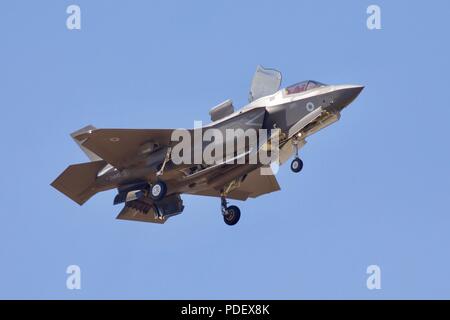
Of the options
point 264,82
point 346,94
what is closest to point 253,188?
point 264,82

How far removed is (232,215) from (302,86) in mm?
5805

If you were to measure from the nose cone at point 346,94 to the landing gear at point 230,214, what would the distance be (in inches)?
242

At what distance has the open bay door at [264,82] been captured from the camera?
41750 mm

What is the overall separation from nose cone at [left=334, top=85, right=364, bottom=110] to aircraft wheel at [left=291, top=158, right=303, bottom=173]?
2.43 m

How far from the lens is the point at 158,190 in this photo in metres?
41.3

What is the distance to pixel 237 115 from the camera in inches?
1608

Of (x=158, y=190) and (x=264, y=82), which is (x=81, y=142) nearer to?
(x=158, y=190)

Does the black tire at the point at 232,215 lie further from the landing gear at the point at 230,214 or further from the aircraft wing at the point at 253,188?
the aircraft wing at the point at 253,188

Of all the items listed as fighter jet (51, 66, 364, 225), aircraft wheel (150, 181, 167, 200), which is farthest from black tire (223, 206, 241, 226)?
aircraft wheel (150, 181, 167, 200)

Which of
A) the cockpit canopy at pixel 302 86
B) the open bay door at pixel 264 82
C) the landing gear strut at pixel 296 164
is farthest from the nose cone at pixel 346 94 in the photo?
the open bay door at pixel 264 82

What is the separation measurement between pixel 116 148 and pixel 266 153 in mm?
5577

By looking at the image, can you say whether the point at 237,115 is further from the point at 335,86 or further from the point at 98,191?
the point at 98,191
